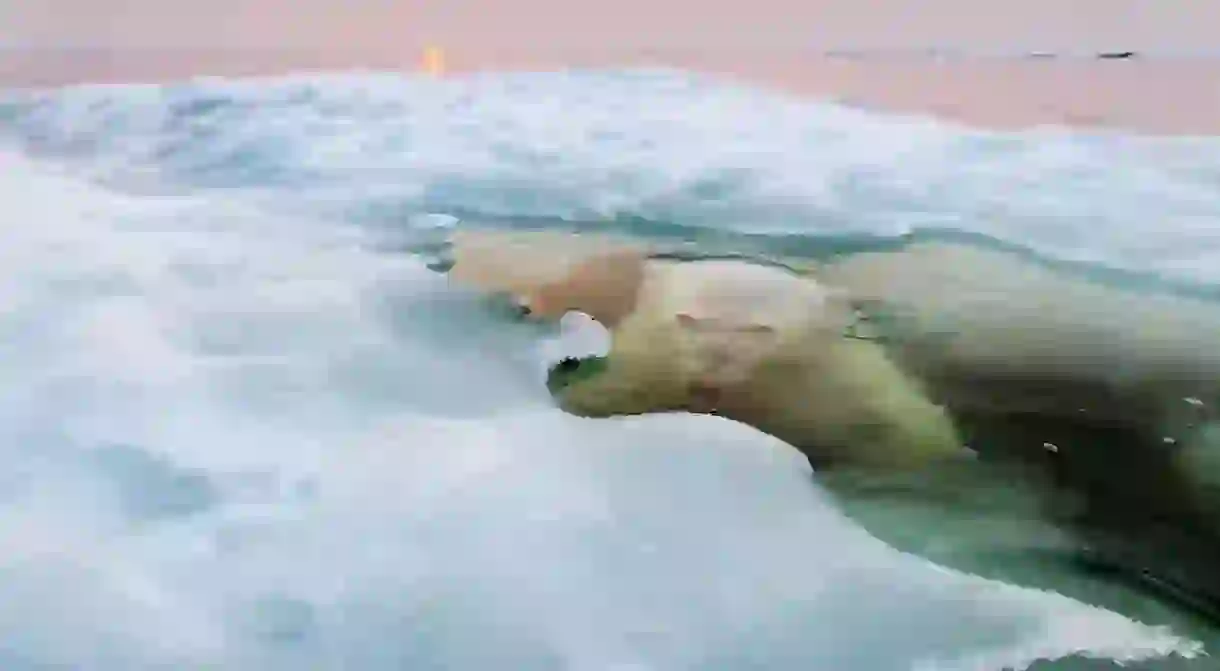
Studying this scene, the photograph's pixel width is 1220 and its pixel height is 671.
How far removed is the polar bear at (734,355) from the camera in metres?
0.70

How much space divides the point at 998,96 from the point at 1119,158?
29.8 inches

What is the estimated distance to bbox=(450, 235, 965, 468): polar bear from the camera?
704 millimetres

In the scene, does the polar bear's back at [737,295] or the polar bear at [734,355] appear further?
the polar bear's back at [737,295]

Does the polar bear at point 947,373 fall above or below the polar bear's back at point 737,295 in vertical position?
below

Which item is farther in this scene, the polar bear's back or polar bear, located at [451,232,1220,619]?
the polar bear's back

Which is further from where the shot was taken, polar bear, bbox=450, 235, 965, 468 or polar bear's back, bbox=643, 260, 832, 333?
polar bear's back, bbox=643, 260, 832, 333

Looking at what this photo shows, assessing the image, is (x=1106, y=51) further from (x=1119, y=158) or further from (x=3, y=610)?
(x=3, y=610)

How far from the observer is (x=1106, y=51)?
2.59 m

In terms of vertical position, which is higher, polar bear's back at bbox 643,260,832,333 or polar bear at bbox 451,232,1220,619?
polar bear's back at bbox 643,260,832,333

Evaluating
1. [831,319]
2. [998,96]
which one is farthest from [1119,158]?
[831,319]

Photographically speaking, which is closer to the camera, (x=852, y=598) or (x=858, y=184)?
(x=852, y=598)

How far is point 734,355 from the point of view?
0.81 m

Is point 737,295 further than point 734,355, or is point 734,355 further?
point 737,295

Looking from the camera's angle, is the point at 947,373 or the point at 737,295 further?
the point at 737,295
